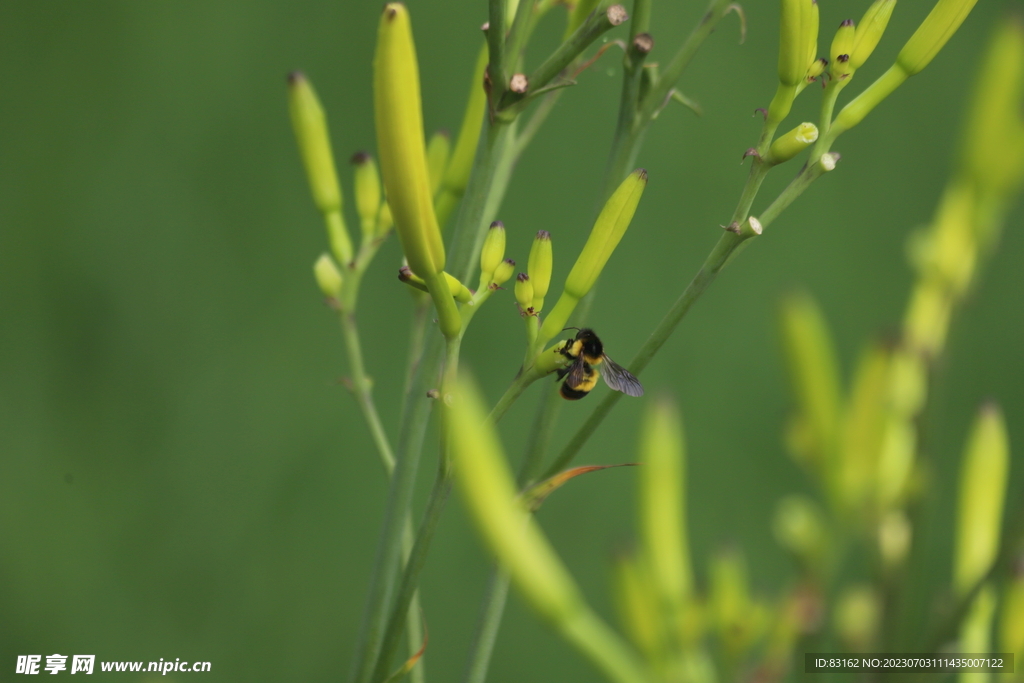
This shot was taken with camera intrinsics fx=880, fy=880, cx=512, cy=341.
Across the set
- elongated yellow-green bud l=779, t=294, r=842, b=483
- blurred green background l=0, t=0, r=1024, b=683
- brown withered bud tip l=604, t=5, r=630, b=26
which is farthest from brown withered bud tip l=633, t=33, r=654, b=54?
blurred green background l=0, t=0, r=1024, b=683

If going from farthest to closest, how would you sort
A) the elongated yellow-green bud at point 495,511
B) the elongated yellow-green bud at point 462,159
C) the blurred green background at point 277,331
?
the blurred green background at point 277,331 → the elongated yellow-green bud at point 462,159 → the elongated yellow-green bud at point 495,511

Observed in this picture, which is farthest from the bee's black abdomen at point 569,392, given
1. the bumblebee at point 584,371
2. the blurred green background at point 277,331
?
the blurred green background at point 277,331

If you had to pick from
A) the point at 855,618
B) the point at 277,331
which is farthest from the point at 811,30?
the point at 277,331

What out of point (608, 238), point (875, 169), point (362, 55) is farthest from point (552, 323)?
point (875, 169)

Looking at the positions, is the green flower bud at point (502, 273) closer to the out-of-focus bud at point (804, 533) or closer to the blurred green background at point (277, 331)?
the out-of-focus bud at point (804, 533)

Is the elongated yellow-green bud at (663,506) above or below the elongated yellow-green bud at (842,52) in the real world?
below

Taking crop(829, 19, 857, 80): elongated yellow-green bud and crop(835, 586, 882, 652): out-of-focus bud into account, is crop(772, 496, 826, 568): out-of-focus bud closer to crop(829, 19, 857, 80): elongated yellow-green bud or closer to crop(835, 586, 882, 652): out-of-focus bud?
crop(835, 586, 882, 652): out-of-focus bud

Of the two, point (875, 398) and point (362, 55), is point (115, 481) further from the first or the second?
point (875, 398)
